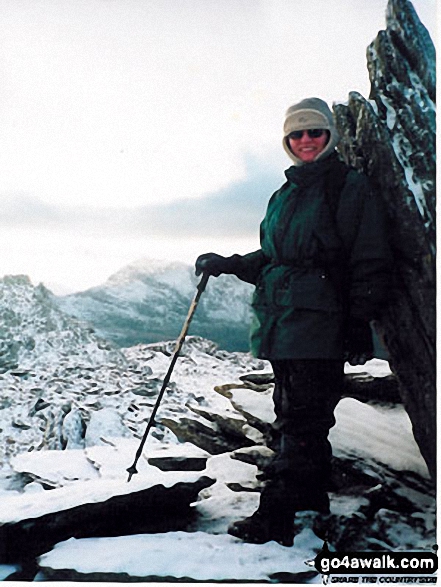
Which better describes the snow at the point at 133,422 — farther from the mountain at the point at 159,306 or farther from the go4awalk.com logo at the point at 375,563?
the go4awalk.com logo at the point at 375,563

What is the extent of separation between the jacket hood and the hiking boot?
1.77 m

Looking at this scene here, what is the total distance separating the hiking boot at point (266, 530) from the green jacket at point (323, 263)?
2.61 ft

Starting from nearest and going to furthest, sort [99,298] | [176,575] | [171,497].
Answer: [176,575] → [171,497] → [99,298]

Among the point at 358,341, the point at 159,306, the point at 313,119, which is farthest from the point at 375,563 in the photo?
the point at 313,119

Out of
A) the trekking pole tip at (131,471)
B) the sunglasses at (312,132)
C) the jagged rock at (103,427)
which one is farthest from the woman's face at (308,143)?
the trekking pole tip at (131,471)

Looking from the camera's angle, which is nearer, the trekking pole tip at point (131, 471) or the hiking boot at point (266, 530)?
the hiking boot at point (266, 530)

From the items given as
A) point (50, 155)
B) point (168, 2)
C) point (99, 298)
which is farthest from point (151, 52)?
point (99, 298)

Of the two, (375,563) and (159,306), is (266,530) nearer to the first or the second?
(375,563)

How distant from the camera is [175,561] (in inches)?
129

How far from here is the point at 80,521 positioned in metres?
3.35

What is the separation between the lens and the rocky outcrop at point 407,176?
3369 millimetres

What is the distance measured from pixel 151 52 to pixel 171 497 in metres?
2.31

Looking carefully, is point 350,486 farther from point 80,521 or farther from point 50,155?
point 50,155

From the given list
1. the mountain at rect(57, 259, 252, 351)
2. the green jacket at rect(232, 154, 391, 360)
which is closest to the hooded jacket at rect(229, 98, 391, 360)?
the green jacket at rect(232, 154, 391, 360)
